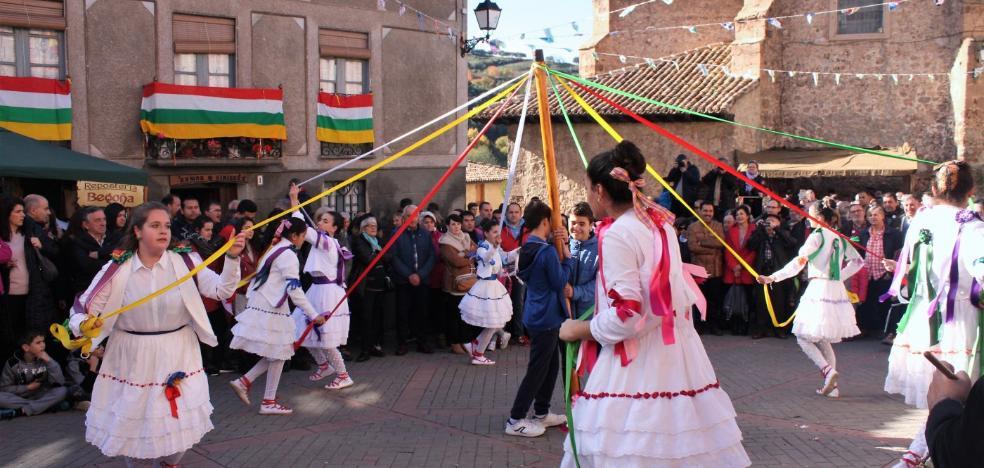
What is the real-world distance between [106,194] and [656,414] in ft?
39.2

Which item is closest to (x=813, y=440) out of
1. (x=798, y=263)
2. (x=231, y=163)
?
(x=798, y=263)

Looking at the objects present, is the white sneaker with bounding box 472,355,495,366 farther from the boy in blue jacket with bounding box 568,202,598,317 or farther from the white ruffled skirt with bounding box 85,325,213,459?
the white ruffled skirt with bounding box 85,325,213,459

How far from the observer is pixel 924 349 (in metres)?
6.82

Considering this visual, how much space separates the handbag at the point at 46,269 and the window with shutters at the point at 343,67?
8967mm

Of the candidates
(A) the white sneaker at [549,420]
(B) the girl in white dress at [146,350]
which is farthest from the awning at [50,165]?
(A) the white sneaker at [549,420]

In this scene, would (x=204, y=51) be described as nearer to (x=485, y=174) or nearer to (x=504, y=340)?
(x=504, y=340)

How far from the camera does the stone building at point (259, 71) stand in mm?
14672

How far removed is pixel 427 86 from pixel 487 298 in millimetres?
9250

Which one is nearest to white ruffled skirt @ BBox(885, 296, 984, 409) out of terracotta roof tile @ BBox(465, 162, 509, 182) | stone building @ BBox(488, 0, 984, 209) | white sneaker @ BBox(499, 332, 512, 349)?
white sneaker @ BBox(499, 332, 512, 349)

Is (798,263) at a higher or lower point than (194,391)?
higher

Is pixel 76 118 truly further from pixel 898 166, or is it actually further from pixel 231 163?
pixel 898 166

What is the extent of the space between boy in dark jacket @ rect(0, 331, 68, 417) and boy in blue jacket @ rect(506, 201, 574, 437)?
426 cm

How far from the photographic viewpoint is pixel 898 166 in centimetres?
2372

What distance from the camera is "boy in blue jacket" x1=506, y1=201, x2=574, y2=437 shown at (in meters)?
7.42
